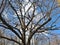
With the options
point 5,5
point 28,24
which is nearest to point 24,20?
point 28,24

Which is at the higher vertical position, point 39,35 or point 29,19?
point 29,19

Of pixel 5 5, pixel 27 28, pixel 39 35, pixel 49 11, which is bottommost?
pixel 39 35

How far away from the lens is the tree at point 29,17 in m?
14.9

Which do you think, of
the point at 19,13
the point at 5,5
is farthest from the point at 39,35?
the point at 5,5

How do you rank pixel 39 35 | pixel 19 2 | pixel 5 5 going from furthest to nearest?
pixel 39 35 → pixel 19 2 → pixel 5 5

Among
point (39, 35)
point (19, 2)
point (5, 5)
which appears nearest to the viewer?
point (5, 5)

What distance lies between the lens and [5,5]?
528 inches

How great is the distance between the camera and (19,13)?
15.5m

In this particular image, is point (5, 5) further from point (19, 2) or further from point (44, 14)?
point (44, 14)

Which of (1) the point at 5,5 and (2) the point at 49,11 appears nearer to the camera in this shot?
(1) the point at 5,5

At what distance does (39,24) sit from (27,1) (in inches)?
70.4

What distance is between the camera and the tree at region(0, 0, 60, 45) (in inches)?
587

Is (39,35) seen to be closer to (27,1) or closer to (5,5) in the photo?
(27,1)

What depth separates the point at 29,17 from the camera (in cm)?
1579
